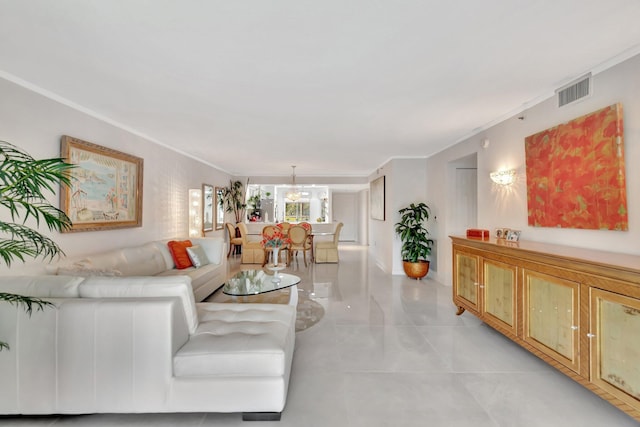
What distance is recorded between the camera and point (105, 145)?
147 inches

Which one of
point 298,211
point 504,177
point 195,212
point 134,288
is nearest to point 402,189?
point 504,177

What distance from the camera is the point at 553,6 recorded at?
173 centimetres

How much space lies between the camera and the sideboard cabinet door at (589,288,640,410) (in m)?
1.76

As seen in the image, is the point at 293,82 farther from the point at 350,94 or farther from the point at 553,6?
the point at 553,6

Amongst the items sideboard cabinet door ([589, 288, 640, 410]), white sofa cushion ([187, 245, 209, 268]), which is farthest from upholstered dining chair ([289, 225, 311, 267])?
sideboard cabinet door ([589, 288, 640, 410])

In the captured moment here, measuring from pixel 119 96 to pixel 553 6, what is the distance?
3.51 meters

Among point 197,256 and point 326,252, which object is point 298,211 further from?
point 197,256

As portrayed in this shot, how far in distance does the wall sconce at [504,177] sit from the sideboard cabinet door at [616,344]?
Answer: 1.79 m

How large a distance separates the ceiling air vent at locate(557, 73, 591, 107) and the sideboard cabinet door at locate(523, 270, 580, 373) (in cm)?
152

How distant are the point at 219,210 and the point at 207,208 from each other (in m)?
0.80

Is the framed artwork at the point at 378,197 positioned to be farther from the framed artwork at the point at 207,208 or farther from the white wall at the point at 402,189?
the framed artwork at the point at 207,208

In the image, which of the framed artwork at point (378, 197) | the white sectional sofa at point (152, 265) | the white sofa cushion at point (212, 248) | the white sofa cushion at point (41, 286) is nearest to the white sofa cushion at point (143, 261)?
the white sectional sofa at point (152, 265)

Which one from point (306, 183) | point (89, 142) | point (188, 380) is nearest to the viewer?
point (188, 380)

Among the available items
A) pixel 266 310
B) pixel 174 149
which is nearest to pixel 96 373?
pixel 266 310
